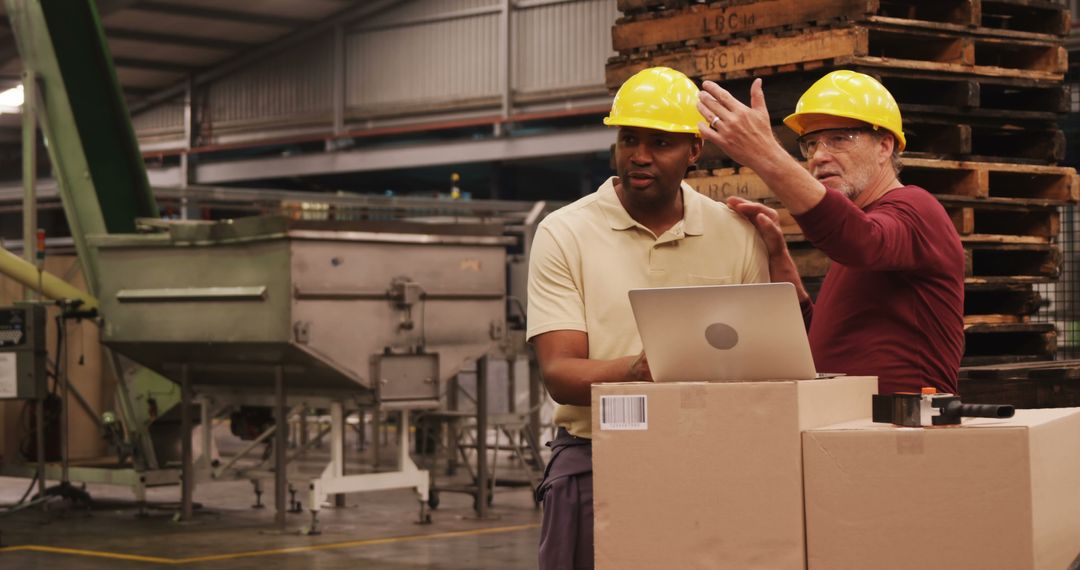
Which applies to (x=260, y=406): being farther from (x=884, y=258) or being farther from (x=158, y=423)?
(x=884, y=258)

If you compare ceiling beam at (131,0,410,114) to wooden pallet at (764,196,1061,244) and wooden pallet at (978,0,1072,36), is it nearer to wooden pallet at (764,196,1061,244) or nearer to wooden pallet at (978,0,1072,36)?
wooden pallet at (978,0,1072,36)

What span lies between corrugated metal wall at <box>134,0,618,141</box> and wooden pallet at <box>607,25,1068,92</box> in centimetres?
1550

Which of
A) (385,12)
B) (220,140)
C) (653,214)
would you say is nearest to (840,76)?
(653,214)

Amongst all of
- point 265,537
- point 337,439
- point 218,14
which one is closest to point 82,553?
point 265,537

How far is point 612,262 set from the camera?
12.1ft

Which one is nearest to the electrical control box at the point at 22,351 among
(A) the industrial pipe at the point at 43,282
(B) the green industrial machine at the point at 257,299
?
(A) the industrial pipe at the point at 43,282

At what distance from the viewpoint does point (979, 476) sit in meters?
2.85

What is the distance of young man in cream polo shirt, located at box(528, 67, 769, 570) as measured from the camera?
364 centimetres

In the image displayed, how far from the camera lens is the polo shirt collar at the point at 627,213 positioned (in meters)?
3.71

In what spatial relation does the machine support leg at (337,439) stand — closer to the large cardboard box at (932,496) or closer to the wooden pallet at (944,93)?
the wooden pallet at (944,93)

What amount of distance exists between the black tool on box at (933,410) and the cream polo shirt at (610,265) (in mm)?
799

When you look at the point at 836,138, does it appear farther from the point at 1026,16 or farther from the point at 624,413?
→ the point at 1026,16

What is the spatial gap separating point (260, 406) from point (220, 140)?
56.7ft

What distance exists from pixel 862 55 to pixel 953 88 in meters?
0.62
